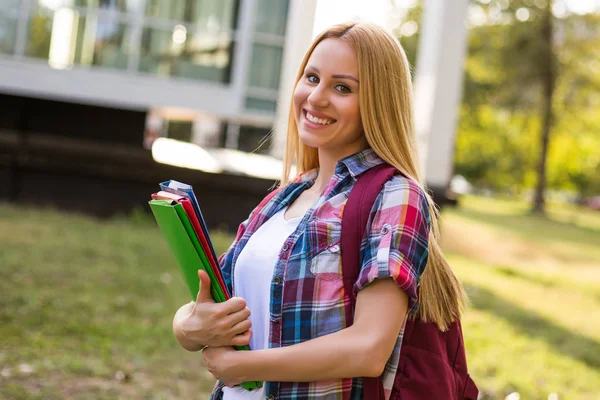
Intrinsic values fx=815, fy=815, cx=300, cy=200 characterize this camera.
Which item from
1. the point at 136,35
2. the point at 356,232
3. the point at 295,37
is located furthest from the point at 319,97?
the point at 136,35

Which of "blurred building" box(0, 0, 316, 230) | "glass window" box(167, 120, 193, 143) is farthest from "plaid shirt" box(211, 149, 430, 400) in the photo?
"glass window" box(167, 120, 193, 143)

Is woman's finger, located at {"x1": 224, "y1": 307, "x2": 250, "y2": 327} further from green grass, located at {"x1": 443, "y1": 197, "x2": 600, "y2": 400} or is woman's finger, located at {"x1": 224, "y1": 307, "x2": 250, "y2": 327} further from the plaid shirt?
green grass, located at {"x1": 443, "y1": 197, "x2": 600, "y2": 400}

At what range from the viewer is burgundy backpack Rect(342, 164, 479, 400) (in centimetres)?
185

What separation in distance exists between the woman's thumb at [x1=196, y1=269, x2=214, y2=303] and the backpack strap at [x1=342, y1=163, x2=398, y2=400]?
1.04 feet

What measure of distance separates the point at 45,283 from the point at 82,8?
7.91 metres

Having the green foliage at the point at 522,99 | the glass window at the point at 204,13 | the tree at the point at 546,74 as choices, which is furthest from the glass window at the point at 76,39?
the tree at the point at 546,74

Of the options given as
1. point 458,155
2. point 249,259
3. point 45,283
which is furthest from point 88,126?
point 458,155

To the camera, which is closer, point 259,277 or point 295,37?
point 259,277

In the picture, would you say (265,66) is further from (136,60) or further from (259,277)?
(259,277)

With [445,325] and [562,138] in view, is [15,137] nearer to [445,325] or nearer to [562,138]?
[445,325]

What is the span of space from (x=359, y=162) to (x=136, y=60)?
40.7ft

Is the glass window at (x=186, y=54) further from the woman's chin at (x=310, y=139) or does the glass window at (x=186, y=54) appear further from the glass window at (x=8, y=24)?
the woman's chin at (x=310, y=139)

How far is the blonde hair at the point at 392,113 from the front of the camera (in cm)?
196

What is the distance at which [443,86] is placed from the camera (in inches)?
565
